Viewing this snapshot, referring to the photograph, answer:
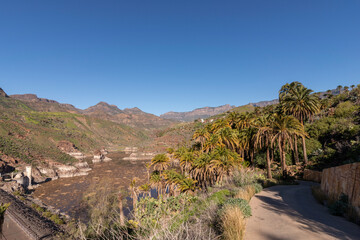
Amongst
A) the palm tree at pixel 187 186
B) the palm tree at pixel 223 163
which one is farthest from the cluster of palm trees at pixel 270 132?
the palm tree at pixel 187 186

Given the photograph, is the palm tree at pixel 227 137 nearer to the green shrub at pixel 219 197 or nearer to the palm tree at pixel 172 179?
the palm tree at pixel 172 179

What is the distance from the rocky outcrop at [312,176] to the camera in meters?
18.7

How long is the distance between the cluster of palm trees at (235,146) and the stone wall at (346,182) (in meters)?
9.57

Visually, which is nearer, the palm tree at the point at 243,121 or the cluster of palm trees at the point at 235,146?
the cluster of palm trees at the point at 235,146

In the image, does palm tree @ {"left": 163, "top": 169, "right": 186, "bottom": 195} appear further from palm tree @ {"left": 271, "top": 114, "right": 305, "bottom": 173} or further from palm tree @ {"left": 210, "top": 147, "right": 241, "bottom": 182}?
palm tree @ {"left": 271, "top": 114, "right": 305, "bottom": 173}

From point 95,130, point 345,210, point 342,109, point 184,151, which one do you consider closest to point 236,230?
point 345,210

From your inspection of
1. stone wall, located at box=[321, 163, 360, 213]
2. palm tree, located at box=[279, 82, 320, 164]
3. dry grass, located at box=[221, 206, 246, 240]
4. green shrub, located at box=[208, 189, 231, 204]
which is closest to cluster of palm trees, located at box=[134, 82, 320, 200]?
palm tree, located at box=[279, 82, 320, 164]

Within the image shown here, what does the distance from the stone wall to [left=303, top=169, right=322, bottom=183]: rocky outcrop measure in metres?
10.3

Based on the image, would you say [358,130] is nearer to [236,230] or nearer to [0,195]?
[236,230]

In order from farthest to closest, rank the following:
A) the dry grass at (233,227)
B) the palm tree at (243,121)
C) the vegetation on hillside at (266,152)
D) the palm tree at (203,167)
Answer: the palm tree at (243,121)
the palm tree at (203,167)
the vegetation on hillside at (266,152)
the dry grass at (233,227)

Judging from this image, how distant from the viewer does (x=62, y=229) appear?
24.5 m

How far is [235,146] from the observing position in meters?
32.8

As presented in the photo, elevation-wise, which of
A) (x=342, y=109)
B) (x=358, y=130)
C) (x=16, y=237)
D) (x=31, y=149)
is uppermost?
(x=342, y=109)

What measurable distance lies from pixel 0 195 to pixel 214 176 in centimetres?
4081
